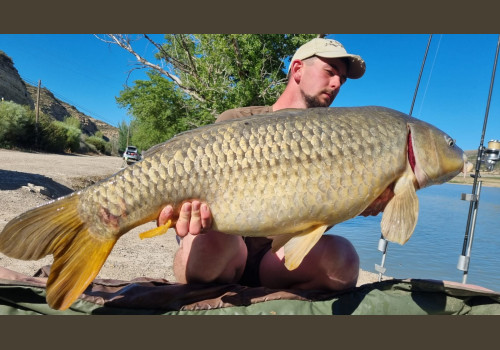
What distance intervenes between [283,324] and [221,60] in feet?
37.9

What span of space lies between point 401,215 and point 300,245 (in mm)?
422

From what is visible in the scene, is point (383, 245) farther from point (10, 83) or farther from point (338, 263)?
point (10, 83)

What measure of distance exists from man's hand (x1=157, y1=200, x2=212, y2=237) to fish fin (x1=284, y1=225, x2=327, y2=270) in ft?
1.12

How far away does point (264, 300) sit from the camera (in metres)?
1.83

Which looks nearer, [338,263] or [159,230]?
[159,230]

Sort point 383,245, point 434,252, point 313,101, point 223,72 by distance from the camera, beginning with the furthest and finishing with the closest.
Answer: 1. point 223,72
2. point 434,252
3. point 383,245
4. point 313,101

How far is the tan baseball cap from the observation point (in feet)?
7.17

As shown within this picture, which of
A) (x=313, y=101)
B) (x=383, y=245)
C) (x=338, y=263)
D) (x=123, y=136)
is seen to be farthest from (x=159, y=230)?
(x=123, y=136)

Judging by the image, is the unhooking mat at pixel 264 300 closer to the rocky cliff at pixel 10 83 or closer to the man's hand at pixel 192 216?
the man's hand at pixel 192 216

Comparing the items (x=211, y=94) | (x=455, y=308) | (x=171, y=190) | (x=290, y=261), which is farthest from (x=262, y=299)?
(x=211, y=94)

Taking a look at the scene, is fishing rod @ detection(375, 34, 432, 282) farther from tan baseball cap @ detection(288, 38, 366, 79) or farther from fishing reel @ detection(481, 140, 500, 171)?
tan baseball cap @ detection(288, 38, 366, 79)

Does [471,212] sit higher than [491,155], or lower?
lower

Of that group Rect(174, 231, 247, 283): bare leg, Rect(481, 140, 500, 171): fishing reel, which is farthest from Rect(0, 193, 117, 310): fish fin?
Rect(481, 140, 500, 171): fishing reel

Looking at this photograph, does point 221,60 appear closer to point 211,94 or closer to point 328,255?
point 211,94
